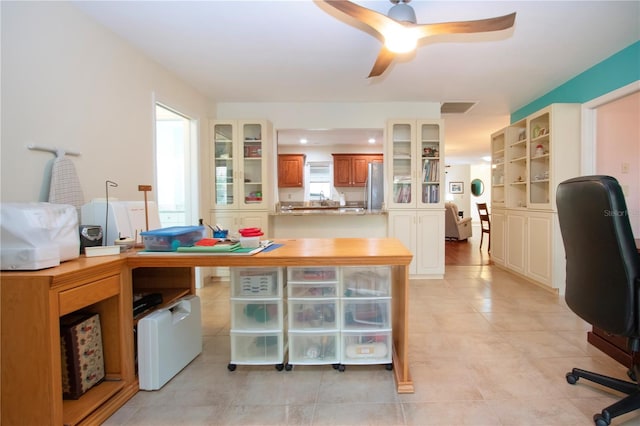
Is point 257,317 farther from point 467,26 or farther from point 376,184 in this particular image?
point 376,184

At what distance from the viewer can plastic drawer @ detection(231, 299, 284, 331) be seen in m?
1.78

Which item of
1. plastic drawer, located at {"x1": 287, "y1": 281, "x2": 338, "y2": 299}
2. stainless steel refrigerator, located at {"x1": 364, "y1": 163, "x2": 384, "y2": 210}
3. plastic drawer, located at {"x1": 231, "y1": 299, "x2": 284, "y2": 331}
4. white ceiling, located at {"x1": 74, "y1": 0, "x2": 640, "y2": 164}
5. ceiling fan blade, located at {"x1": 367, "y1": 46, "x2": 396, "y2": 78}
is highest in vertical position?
white ceiling, located at {"x1": 74, "y1": 0, "x2": 640, "y2": 164}

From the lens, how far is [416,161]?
3863 mm

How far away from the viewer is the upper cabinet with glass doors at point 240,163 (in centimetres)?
383

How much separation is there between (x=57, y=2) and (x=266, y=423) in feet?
8.87

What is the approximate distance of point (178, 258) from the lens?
1.54 m

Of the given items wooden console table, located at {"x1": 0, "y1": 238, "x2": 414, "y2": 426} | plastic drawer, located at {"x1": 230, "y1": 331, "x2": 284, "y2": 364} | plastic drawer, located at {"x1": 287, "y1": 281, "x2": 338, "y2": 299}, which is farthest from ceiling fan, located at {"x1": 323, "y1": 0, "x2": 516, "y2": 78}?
plastic drawer, located at {"x1": 230, "y1": 331, "x2": 284, "y2": 364}

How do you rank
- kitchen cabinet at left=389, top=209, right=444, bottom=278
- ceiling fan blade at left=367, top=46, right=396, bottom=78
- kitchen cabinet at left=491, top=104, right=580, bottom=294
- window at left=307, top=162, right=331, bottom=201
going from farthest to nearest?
window at left=307, top=162, right=331, bottom=201
kitchen cabinet at left=389, top=209, right=444, bottom=278
kitchen cabinet at left=491, top=104, right=580, bottom=294
ceiling fan blade at left=367, top=46, right=396, bottom=78

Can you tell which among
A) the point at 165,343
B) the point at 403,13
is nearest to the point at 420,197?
the point at 403,13

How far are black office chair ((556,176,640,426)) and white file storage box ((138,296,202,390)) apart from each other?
2.16 meters

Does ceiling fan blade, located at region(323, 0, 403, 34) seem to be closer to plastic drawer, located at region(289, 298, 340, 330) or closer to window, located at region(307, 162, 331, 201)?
plastic drawer, located at region(289, 298, 340, 330)

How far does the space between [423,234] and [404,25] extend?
2730mm

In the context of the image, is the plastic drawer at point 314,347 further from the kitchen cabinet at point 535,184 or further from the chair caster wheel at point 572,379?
the kitchen cabinet at point 535,184

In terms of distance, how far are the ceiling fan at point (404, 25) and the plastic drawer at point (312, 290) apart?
4.85 ft
